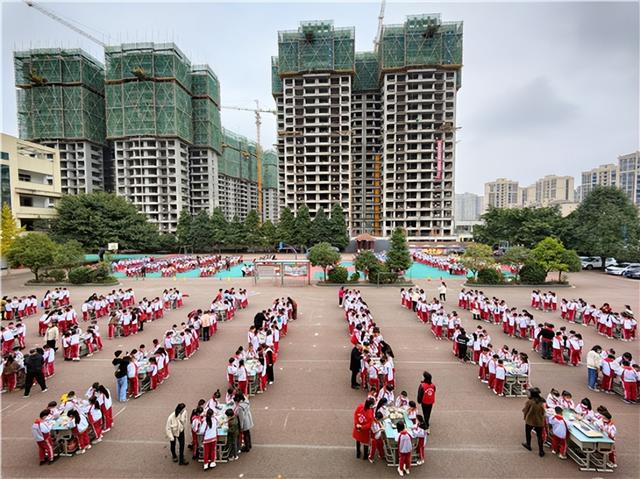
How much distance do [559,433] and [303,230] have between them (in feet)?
160

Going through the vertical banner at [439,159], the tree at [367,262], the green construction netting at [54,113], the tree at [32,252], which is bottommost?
the tree at [367,262]

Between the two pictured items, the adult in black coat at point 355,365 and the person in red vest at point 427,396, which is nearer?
the person in red vest at point 427,396

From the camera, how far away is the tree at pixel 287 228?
177 feet

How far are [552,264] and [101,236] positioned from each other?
1986 inches

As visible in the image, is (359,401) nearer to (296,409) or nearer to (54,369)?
(296,409)

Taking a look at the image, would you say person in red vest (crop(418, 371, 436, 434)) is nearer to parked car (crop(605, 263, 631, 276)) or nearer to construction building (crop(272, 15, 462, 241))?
parked car (crop(605, 263, 631, 276))

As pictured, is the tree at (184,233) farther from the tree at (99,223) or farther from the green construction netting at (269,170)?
the green construction netting at (269,170)

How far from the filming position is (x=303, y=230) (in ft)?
178

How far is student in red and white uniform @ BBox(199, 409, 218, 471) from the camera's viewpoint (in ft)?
21.0

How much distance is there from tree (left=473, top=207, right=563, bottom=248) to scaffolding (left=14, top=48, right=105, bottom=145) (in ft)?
252

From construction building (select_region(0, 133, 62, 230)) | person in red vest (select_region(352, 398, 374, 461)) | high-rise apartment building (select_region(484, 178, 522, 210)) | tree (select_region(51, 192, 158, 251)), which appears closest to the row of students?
person in red vest (select_region(352, 398, 374, 461))

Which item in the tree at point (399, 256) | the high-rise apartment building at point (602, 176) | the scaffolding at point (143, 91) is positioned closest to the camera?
the tree at point (399, 256)

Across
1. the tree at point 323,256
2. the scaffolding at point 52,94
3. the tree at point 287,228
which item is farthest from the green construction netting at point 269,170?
the tree at point 323,256

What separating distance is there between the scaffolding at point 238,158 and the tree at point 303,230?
187 feet
